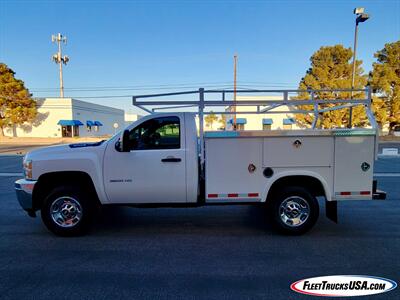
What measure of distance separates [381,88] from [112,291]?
3866 cm

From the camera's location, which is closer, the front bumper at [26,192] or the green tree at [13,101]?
the front bumper at [26,192]

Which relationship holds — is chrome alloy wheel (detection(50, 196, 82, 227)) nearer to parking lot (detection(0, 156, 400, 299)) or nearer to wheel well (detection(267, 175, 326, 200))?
parking lot (detection(0, 156, 400, 299))

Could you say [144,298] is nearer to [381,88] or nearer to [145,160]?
[145,160]

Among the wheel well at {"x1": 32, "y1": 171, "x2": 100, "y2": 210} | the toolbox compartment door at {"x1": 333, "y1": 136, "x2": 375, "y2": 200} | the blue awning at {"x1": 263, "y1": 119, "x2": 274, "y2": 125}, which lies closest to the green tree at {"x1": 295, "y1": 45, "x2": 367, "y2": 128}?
the blue awning at {"x1": 263, "y1": 119, "x2": 274, "y2": 125}

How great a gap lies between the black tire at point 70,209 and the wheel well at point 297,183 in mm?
3077

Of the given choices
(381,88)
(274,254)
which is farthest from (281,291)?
(381,88)

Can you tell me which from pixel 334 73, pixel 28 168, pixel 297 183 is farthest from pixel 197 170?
pixel 334 73

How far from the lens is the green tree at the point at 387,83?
31969 mm

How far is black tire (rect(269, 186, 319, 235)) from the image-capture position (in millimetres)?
4273

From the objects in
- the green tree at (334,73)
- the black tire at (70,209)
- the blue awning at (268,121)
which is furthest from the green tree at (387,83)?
the black tire at (70,209)

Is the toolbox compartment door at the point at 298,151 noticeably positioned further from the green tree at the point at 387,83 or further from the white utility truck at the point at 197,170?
the green tree at the point at 387,83

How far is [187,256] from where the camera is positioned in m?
3.67

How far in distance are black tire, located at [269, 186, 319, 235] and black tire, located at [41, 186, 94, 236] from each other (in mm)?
3078

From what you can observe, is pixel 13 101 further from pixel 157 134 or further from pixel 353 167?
pixel 353 167
